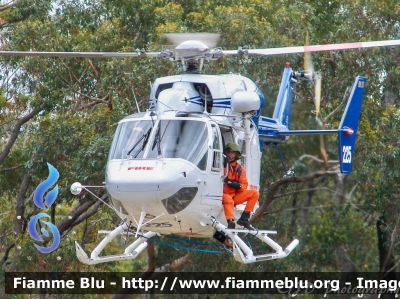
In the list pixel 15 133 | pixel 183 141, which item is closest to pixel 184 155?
pixel 183 141

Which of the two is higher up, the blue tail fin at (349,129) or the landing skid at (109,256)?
the blue tail fin at (349,129)

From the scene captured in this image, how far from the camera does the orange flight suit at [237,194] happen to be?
9.93 m

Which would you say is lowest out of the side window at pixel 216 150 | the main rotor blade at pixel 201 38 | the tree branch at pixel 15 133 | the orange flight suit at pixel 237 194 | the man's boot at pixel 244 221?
the tree branch at pixel 15 133

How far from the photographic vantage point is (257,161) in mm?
10789

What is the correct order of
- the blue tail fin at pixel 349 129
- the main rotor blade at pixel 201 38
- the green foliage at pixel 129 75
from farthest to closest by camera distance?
the green foliage at pixel 129 75
the blue tail fin at pixel 349 129
the main rotor blade at pixel 201 38

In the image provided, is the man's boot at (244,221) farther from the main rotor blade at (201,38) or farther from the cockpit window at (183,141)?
the main rotor blade at (201,38)

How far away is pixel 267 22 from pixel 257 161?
623 centimetres

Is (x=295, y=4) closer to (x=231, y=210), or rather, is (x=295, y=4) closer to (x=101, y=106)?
(x=101, y=106)

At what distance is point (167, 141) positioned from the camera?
960 centimetres

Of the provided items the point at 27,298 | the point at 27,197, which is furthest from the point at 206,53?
the point at 27,298

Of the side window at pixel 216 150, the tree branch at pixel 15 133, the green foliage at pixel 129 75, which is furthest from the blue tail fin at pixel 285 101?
the tree branch at pixel 15 133

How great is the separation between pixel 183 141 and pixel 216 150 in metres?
0.43

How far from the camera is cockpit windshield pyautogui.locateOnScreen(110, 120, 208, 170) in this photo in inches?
375

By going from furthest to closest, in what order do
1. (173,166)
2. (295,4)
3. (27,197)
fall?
1. (27,197)
2. (295,4)
3. (173,166)
